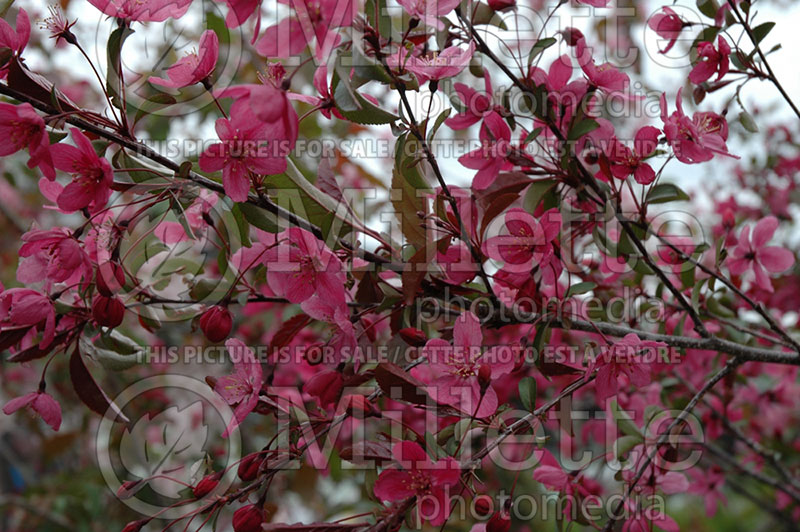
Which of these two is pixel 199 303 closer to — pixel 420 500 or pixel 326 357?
pixel 326 357

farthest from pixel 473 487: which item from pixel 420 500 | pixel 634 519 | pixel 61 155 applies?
pixel 61 155

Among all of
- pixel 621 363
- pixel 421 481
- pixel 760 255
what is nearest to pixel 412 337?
pixel 421 481

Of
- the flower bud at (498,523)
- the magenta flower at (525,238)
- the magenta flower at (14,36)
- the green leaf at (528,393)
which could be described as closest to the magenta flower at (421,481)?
the flower bud at (498,523)

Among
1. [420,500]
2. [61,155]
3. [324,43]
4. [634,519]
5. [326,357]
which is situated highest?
[324,43]

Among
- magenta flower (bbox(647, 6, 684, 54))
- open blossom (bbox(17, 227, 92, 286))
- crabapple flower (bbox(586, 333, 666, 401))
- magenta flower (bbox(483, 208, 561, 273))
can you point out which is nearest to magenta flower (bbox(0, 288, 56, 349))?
open blossom (bbox(17, 227, 92, 286))

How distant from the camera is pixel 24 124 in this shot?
67 cm

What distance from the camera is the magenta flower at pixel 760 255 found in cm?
115

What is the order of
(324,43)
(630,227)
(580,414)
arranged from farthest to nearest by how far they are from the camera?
(580,414), (630,227), (324,43)

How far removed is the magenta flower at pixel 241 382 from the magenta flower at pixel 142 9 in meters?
0.41

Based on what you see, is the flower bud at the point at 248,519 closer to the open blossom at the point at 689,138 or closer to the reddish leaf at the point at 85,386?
the reddish leaf at the point at 85,386

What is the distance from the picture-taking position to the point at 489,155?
0.89 metres

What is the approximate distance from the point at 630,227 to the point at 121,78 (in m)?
0.72

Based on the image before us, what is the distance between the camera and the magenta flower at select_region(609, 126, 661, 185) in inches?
34.6

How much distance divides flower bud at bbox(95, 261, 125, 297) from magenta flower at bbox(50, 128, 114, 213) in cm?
8
